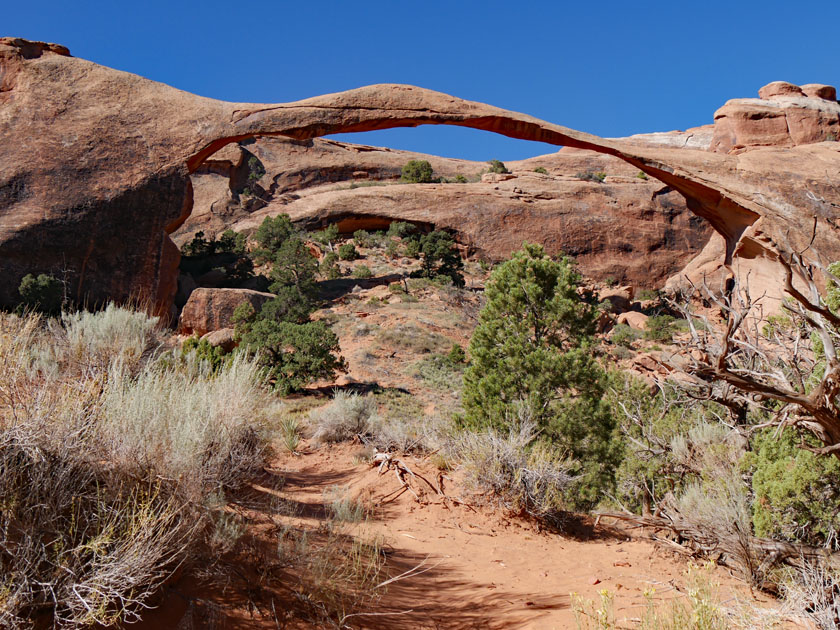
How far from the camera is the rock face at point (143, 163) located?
11125 mm

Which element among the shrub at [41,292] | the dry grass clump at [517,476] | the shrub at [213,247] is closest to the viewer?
the dry grass clump at [517,476]

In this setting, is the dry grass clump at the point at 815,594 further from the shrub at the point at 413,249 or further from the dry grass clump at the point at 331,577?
the shrub at the point at 413,249

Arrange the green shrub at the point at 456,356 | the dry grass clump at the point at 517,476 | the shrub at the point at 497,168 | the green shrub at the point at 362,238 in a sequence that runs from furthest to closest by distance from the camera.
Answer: the shrub at the point at 497,168
the green shrub at the point at 362,238
the green shrub at the point at 456,356
the dry grass clump at the point at 517,476

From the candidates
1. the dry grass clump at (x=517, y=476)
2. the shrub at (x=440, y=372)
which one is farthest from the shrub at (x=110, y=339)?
the shrub at (x=440, y=372)

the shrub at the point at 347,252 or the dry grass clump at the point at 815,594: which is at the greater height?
the shrub at the point at 347,252

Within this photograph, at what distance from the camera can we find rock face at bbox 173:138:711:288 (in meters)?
29.4

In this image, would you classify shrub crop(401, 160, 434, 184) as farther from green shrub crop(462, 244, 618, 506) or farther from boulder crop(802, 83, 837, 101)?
green shrub crop(462, 244, 618, 506)

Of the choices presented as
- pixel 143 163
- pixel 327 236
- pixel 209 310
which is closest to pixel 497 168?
pixel 327 236

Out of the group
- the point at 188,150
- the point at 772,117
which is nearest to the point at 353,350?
the point at 188,150

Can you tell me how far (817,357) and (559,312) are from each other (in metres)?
4.73

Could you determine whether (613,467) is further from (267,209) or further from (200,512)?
(267,209)

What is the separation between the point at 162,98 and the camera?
12305 millimetres

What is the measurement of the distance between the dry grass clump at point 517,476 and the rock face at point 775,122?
18.1 meters

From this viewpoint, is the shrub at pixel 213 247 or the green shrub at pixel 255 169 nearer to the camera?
the shrub at pixel 213 247
